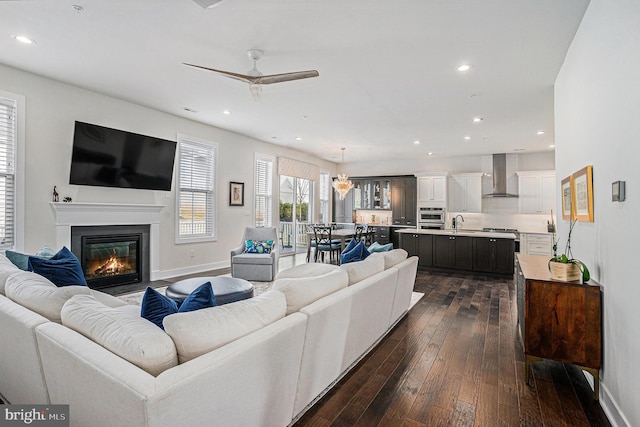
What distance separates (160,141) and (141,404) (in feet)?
17.5

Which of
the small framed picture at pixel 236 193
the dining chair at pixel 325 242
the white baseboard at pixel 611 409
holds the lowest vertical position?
the white baseboard at pixel 611 409

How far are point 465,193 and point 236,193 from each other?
639 centimetres

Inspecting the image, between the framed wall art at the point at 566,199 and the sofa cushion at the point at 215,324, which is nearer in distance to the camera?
the sofa cushion at the point at 215,324

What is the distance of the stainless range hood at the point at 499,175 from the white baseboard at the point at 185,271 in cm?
735

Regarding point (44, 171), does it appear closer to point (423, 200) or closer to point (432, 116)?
point (432, 116)

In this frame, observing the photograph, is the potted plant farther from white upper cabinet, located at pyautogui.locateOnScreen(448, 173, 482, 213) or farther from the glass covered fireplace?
white upper cabinet, located at pyautogui.locateOnScreen(448, 173, 482, 213)

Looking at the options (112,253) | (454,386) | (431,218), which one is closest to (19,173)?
(112,253)

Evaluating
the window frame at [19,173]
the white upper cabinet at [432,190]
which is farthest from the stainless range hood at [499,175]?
the window frame at [19,173]

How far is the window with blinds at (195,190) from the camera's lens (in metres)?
6.16

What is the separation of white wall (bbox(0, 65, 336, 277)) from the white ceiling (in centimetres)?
26

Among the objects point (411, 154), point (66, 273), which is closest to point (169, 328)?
point (66, 273)

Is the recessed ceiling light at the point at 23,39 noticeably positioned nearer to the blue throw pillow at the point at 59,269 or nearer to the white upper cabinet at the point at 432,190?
the blue throw pillow at the point at 59,269

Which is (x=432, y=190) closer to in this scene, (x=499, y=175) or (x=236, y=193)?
(x=499, y=175)

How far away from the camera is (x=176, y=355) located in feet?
4.31
